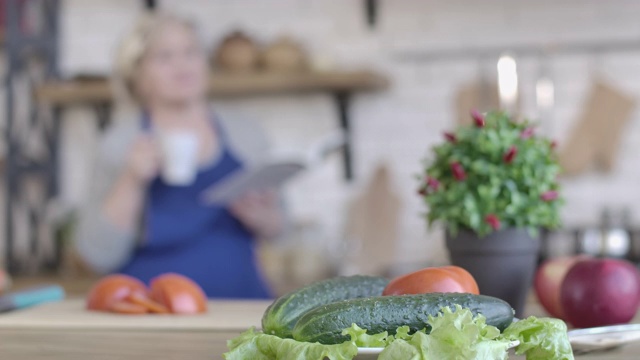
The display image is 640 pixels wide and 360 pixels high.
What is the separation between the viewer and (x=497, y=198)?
1.16m

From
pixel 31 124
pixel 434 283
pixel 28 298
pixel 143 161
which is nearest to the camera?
pixel 434 283

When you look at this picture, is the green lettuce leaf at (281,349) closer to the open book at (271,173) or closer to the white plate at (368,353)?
the white plate at (368,353)

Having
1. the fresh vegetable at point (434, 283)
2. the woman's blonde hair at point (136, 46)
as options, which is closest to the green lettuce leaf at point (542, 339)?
Answer: the fresh vegetable at point (434, 283)

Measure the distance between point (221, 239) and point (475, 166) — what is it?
3.56ft

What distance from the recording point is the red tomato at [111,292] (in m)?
1.29

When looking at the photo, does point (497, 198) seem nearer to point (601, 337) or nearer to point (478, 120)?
point (478, 120)

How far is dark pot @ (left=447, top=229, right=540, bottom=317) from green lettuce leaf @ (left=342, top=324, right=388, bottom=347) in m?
0.49

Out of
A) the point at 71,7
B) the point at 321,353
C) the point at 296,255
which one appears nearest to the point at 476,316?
the point at 321,353

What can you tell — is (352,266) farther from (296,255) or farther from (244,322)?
(244,322)

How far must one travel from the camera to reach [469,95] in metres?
2.85

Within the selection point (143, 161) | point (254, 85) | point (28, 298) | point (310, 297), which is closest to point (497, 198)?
point (310, 297)

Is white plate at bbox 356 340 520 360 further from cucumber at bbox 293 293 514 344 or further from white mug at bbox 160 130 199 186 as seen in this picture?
white mug at bbox 160 130 199 186

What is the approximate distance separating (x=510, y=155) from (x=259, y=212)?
1008 millimetres

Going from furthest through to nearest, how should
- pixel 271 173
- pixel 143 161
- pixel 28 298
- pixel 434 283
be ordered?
pixel 143 161, pixel 271 173, pixel 28 298, pixel 434 283
